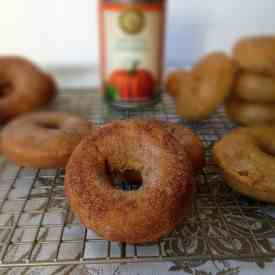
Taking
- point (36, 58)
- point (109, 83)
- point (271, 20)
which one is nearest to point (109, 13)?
point (109, 83)

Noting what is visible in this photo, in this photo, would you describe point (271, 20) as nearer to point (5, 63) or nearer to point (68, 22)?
point (68, 22)

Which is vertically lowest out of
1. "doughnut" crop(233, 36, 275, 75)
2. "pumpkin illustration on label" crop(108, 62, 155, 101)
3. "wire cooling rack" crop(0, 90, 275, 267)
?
"wire cooling rack" crop(0, 90, 275, 267)

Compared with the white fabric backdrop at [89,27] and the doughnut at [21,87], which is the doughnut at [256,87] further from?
the doughnut at [21,87]

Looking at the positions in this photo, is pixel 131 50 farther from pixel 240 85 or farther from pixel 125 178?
pixel 125 178

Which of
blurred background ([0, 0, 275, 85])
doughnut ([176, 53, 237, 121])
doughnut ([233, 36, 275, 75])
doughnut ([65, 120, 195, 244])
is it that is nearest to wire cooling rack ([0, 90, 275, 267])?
doughnut ([65, 120, 195, 244])

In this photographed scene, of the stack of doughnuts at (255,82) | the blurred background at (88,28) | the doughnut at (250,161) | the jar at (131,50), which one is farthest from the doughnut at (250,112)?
the blurred background at (88,28)

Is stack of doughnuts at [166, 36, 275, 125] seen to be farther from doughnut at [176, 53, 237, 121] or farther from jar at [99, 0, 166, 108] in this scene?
jar at [99, 0, 166, 108]
